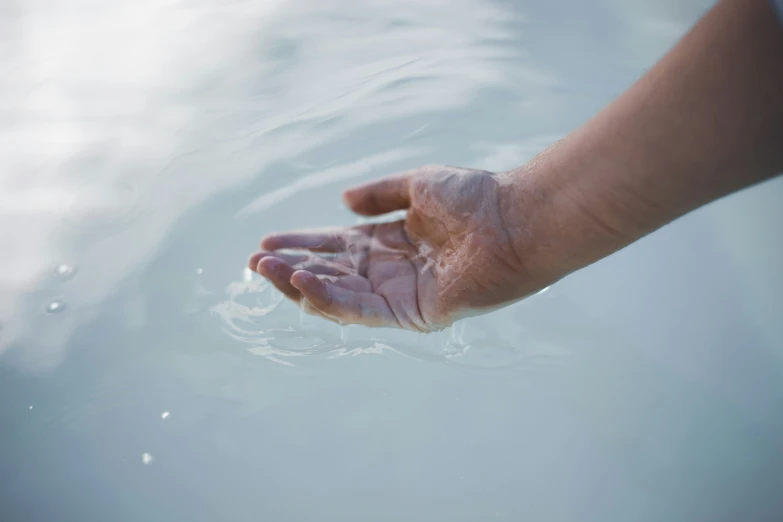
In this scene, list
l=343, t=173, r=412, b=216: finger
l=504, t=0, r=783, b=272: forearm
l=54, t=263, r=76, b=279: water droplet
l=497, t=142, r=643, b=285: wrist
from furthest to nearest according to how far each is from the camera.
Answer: l=54, t=263, r=76, b=279: water droplet → l=343, t=173, r=412, b=216: finger → l=497, t=142, r=643, b=285: wrist → l=504, t=0, r=783, b=272: forearm

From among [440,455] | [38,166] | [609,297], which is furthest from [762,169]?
[38,166]

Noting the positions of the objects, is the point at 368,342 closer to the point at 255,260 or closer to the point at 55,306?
the point at 255,260

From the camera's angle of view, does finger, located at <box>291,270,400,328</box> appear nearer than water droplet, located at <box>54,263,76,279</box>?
Yes

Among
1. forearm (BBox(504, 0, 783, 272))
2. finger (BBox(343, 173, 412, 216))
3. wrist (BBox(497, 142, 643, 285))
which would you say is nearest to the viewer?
forearm (BBox(504, 0, 783, 272))

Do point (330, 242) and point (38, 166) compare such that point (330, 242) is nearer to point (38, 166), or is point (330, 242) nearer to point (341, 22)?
point (38, 166)

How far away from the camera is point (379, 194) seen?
1206 mm

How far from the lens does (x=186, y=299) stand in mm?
1298

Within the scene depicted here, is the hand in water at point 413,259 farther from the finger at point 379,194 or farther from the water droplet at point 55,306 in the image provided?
the water droplet at point 55,306

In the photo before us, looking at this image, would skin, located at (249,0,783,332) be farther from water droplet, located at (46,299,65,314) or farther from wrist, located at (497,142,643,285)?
water droplet, located at (46,299,65,314)

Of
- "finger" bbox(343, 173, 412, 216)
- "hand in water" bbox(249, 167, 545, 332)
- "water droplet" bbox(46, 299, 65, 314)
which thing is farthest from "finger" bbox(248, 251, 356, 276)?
"water droplet" bbox(46, 299, 65, 314)

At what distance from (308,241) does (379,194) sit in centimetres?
16

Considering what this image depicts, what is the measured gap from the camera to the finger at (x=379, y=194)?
120cm

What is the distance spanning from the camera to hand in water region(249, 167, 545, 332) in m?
1.08

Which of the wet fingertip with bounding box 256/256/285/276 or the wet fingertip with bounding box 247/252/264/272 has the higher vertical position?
the wet fingertip with bounding box 256/256/285/276
